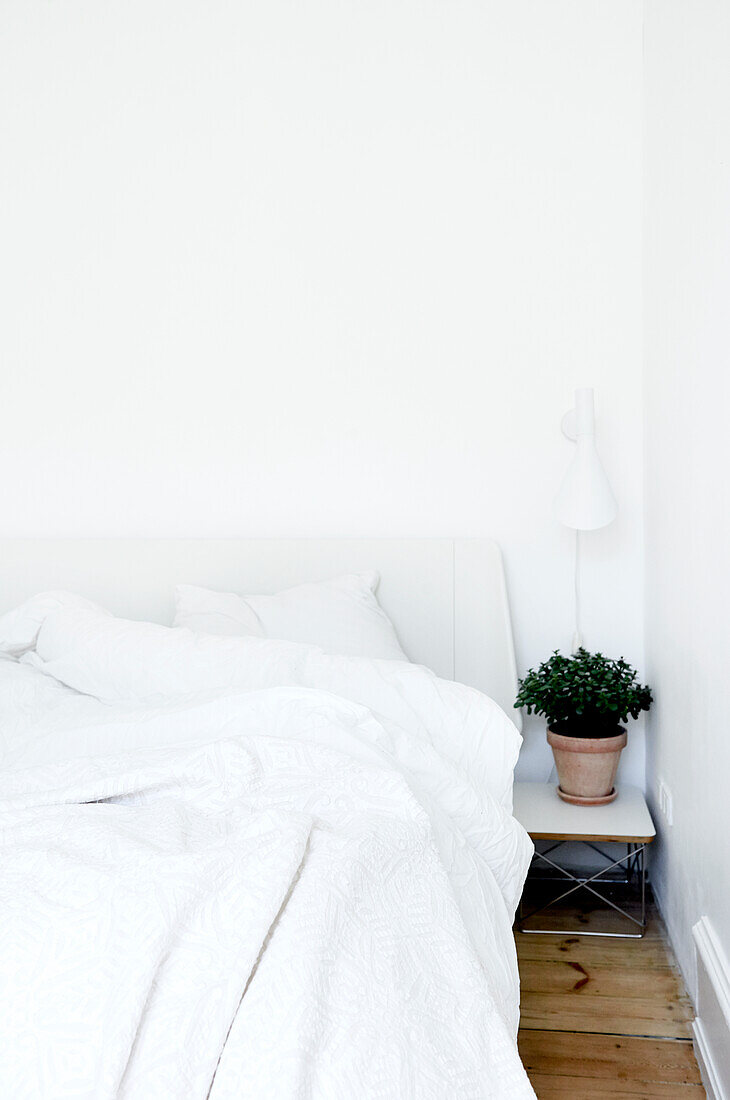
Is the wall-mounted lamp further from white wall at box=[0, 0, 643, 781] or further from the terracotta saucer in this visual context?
the terracotta saucer

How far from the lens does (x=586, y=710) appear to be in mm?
2223

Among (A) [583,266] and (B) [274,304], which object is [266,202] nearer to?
(B) [274,304]

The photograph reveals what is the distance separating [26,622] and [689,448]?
164 cm

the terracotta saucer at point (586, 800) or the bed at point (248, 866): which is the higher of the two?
the bed at point (248, 866)

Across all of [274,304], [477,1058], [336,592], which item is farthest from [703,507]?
[274,304]

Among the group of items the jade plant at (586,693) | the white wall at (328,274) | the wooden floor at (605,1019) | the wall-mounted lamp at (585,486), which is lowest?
the wooden floor at (605,1019)

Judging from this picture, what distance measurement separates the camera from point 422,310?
8.42 ft

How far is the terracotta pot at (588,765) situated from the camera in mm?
2223

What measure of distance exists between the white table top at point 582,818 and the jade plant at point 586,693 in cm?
18

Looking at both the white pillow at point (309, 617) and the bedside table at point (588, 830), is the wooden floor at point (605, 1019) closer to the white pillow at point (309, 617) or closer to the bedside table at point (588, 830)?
the bedside table at point (588, 830)

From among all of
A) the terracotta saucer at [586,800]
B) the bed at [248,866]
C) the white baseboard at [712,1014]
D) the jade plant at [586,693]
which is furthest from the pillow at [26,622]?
the white baseboard at [712,1014]

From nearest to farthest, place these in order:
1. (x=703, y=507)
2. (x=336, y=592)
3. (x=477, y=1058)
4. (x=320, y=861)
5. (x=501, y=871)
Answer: (x=477, y=1058)
(x=320, y=861)
(x=501, y=871)
(x=703, y=507)
(x=336, y=592)

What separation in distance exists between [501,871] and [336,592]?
943 mm

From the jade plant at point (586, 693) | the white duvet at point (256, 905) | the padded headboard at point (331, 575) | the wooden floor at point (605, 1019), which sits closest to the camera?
the white duvet at point (256, 905)
